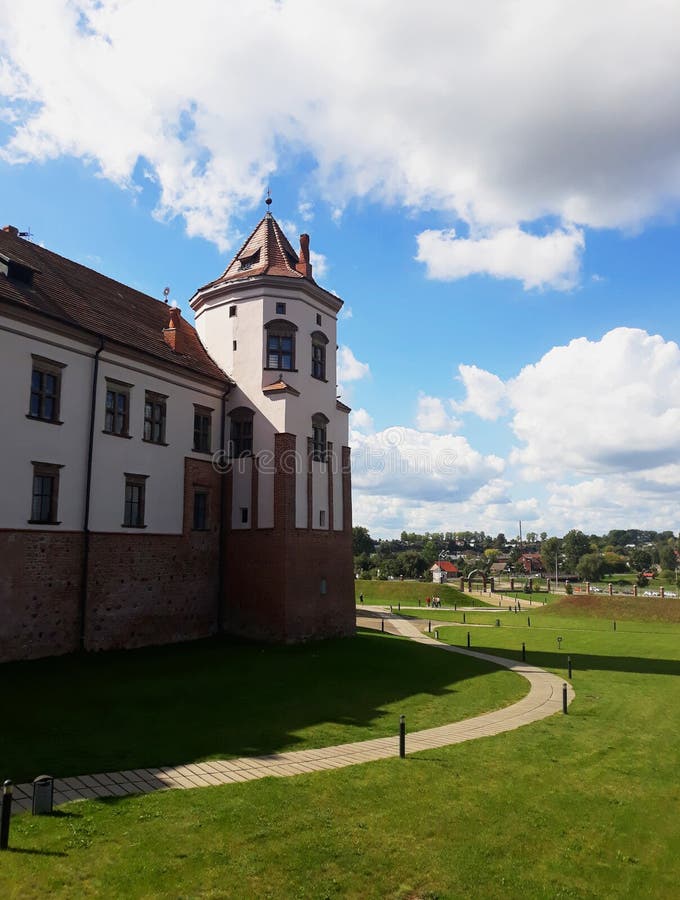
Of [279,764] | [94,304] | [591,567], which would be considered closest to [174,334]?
[94,304]

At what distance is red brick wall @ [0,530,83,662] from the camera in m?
20.4

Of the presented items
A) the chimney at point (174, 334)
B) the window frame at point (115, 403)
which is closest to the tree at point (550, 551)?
the chimney at point (174, 334)

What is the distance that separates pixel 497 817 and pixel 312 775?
11.1ft

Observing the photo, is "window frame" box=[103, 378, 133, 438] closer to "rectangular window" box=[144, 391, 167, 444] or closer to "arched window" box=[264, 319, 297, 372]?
"rectangular window" box=[144, 391, 167, 444]

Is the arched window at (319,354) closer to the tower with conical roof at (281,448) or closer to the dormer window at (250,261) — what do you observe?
the tower with conical roof at (281,448)

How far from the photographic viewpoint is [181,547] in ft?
91.6

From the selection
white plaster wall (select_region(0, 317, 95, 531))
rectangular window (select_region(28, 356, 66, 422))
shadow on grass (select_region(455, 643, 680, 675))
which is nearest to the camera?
white plaster wall (select_region(0, 317, 95, 531))

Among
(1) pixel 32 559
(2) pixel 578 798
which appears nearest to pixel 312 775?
(2) pixel 578 798

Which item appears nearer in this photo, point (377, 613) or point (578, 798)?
point (578, 798)

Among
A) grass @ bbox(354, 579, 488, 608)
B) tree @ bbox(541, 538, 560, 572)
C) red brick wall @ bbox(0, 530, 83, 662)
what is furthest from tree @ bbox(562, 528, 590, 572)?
red brick wall @ bbox(0, 530, 83, 662)

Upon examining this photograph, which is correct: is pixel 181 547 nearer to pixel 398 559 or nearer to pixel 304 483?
pixel 304 483

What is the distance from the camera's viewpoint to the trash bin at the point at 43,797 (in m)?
8.86

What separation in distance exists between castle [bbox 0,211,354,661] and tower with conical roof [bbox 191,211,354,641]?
3.5 inches

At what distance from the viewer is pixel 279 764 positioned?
12.2 metres
